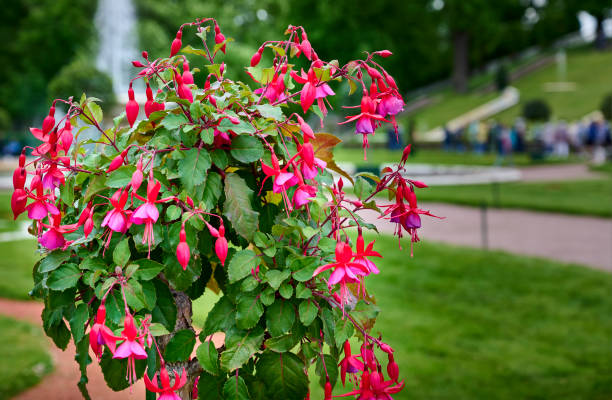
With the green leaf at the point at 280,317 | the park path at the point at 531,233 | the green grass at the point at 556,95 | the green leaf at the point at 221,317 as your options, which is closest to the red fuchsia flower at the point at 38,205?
the green leaf at the point at 221,317

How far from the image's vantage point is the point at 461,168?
1959cm

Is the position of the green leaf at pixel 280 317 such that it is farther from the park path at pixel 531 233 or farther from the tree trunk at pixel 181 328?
the park path at pixel 531 233

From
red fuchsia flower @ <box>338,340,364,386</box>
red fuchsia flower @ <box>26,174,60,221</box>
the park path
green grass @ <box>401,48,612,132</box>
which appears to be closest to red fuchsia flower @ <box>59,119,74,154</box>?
red fuchsia flower @ <box>26,174,60,221</box>

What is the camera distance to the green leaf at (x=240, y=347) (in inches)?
61.5

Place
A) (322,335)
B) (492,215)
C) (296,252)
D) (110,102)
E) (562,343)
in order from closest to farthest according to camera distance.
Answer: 1. (296,252)
2. (322,335)
3. (562,343)
4. (492,215)
5. (110,102)

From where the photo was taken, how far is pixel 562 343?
495 cm

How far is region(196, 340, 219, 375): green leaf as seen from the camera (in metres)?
1.58

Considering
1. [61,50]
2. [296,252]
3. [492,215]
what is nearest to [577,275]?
[492,215]

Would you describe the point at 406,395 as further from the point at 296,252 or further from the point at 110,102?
the point at 110,102

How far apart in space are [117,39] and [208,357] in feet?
104

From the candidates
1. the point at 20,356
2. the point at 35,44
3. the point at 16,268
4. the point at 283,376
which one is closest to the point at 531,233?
the point at 16,268

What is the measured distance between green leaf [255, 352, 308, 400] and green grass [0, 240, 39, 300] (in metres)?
4.47

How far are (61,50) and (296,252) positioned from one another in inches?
1601

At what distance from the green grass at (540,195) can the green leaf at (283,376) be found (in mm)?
10068
